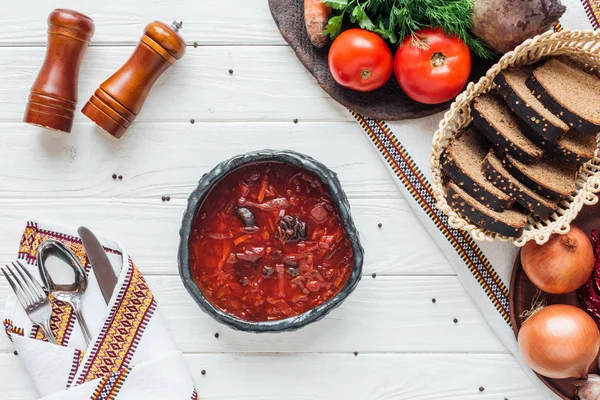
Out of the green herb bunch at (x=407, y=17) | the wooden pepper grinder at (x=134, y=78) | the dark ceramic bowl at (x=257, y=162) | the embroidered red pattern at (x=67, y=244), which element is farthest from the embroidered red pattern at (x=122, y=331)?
the green herb bunch at (x=407, y=17)

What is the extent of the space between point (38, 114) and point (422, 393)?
1343 millimetres

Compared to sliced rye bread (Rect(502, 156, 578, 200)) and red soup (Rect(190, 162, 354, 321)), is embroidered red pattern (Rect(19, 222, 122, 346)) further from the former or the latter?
sliced rye bread (Rect(502, 156, 578, 200))

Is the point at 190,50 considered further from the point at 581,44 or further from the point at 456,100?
the point at 581,44

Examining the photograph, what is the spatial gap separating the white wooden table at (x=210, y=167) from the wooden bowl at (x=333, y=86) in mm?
40

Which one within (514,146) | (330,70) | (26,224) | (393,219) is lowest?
(393,219)

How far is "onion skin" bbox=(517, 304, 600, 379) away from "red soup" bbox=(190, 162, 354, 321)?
537 mm

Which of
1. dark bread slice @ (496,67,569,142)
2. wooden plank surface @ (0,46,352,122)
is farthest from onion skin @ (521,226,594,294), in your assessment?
wooden plank surface @ (0,46,352,122)

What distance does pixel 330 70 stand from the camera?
6.22ft

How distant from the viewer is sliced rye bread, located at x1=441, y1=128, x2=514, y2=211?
1745mm

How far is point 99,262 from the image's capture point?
6.48ft

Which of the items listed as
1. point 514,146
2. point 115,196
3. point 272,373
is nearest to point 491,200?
point 514,146

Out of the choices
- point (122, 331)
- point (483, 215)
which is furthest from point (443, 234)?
point (122, 331)

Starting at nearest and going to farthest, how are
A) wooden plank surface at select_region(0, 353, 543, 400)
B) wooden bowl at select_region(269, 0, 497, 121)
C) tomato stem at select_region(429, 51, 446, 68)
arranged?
tomato stem at select_region(429, 51, 446, 68), wooden bowl at select_region(269, 0, 497, 121), wooden plank surface at select_region(0, 353, 543, 400)

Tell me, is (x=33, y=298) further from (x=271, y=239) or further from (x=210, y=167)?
(x=271, y=239)
